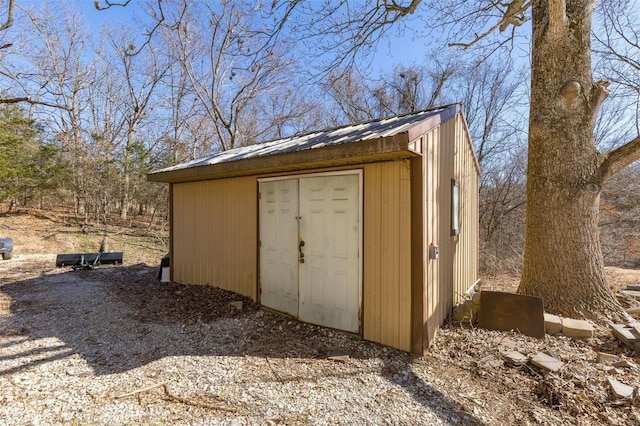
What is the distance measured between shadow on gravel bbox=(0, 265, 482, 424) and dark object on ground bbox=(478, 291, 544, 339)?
1339mm

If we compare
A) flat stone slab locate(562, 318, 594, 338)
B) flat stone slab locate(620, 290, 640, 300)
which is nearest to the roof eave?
flat stone slab locate(562, 318, 594, 338)

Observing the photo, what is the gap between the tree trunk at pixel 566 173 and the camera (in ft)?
13.8

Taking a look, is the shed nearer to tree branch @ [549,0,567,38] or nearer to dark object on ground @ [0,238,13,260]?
tree branch @ [549,0,567,38]

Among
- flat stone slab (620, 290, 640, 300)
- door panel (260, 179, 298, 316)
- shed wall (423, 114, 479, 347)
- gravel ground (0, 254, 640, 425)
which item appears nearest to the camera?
gravel ground (0, 254, 640, 425)

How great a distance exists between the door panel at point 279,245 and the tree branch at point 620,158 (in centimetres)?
398

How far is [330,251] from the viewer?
3947 mm

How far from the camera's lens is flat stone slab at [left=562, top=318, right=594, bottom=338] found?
3545mm

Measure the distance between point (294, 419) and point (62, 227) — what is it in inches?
610

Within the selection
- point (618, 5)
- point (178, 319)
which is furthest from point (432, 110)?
point (618, 5)

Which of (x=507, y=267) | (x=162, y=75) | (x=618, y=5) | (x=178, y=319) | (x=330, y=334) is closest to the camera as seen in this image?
(x=330, y=334)

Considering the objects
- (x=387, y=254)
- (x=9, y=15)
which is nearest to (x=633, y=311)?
(x=387, y=254)

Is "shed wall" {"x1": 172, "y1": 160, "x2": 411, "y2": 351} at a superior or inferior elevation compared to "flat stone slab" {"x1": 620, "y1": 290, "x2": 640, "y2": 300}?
superior

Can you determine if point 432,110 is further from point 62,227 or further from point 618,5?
point 62,227

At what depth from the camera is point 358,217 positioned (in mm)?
3689
